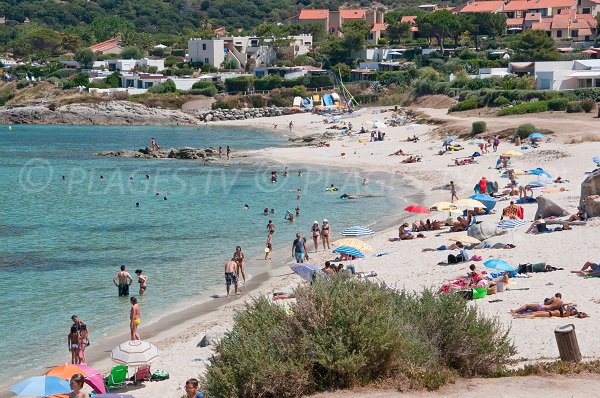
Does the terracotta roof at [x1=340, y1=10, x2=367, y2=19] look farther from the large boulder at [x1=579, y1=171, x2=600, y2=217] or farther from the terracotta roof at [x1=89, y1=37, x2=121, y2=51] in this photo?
the large boulder at [x1=579, y1=171, x2=600, y2=217]

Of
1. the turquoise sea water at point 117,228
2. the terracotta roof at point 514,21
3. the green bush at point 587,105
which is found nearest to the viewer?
the turquoise sea water at point 117,228

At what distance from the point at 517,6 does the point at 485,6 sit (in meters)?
4.07

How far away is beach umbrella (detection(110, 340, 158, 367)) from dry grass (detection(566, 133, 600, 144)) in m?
31.4

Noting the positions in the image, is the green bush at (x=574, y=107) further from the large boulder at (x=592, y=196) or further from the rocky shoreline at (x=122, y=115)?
the rocky shoreline at (x=122, y=115)

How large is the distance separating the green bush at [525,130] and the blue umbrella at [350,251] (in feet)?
82.9

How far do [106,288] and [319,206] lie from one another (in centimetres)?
1420

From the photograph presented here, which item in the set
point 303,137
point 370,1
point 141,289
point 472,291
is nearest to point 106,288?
point 141,289

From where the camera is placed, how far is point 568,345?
1228 centimetres

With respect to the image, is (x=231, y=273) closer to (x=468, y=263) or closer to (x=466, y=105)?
(x=468, y=263)

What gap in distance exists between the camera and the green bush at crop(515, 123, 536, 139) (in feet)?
151

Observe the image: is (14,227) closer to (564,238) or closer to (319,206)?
(319,206)

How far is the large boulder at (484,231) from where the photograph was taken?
904 inches

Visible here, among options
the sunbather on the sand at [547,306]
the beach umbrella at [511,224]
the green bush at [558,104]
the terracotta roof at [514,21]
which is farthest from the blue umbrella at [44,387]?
the terracotta roof at [514,21]

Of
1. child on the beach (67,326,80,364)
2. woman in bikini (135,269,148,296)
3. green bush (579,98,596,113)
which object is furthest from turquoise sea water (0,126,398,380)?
green bush (579,98,596,113)
